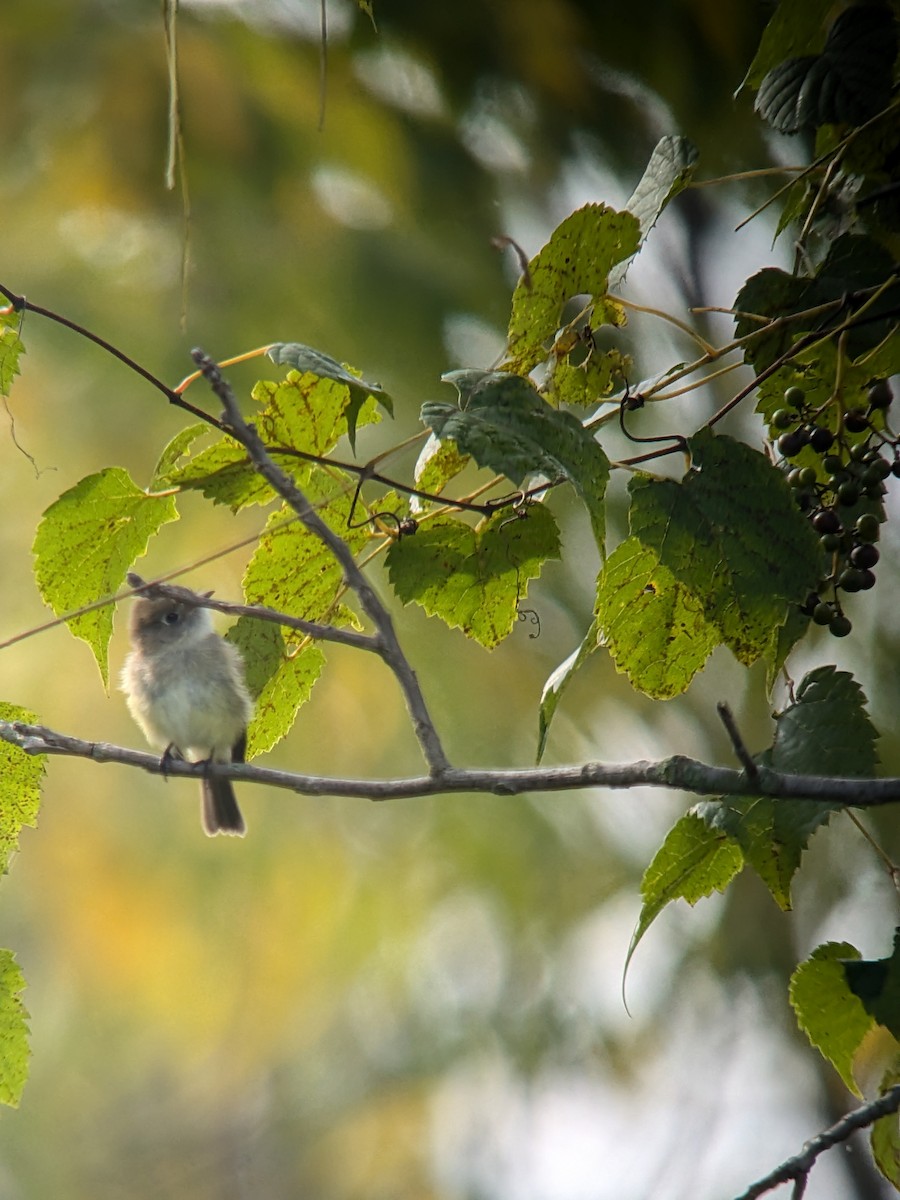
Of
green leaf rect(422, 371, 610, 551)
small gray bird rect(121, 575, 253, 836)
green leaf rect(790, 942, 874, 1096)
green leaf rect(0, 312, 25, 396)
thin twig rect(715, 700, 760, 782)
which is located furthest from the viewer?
small gray bird rect(121, 575, 253, 836)

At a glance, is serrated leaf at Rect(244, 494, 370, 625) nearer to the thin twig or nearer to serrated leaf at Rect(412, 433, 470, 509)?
serrated leaf at Rect(412, 433, 470, 509)

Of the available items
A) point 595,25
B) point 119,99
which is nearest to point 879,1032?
point 595,25

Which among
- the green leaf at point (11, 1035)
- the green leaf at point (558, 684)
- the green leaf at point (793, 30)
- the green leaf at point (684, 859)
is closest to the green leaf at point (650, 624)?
the green leaf at point (558, 684)

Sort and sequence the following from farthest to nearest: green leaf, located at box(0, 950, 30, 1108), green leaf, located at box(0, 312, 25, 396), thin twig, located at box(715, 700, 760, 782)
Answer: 1. green leaf, located at box(0, 950, 30, 1108)
2. green leaf, located at box(0, 312, 25, 396)
3. thin twig, located at box(715, 700, 760, 782)

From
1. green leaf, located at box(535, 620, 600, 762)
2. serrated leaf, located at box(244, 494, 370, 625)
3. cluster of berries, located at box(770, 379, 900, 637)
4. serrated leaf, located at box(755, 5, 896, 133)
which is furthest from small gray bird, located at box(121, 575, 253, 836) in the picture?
serrated leaf, located at box(755, 5, 896, 133)

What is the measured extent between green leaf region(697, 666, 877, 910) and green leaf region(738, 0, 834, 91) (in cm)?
63

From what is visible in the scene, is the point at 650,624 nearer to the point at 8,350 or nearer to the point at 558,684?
the point at 558,684

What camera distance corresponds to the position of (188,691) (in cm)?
276

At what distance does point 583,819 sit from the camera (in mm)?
3279

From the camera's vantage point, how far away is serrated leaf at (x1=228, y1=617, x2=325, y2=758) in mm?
1214

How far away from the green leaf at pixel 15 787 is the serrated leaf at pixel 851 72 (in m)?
0.98

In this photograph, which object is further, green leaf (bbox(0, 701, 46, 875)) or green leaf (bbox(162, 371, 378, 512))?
green leaf (bbox(0, 701, 46, 875))

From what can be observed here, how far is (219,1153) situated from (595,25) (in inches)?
161

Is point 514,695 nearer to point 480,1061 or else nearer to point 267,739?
point 480,1061
